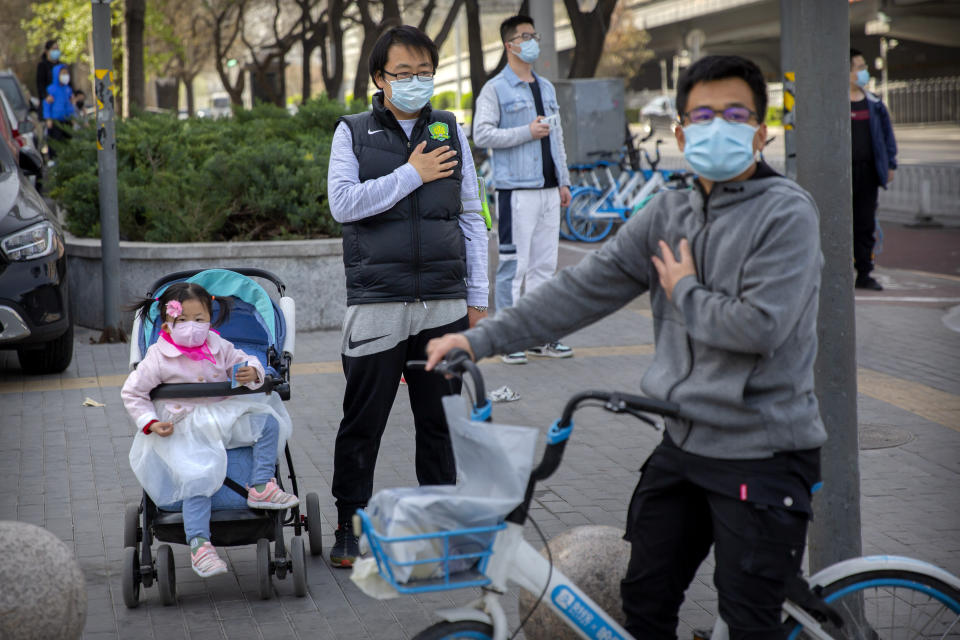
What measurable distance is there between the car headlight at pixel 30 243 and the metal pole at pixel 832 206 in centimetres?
590

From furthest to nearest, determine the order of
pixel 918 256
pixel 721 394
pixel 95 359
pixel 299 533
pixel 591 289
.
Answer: pixel 918 256 < pixel 95 359 < pixel 299 533 < pixel 591 289 < pixel 721 394

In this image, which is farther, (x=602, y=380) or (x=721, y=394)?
(x=602, y=380)

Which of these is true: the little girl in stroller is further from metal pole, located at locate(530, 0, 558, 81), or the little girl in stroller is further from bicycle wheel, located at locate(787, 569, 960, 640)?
metal pole, located at locate(530, 0, 558, 81)

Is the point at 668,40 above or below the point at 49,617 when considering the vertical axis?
above

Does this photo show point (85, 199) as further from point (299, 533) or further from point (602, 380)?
point (299, 533)

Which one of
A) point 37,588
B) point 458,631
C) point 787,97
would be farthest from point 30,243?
point 458,631

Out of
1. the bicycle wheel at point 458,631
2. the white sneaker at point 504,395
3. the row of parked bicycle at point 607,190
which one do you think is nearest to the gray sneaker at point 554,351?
the white sneaker at point 504,395

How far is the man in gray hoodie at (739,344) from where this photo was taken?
2.84m

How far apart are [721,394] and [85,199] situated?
358 inches

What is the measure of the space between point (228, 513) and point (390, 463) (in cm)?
200

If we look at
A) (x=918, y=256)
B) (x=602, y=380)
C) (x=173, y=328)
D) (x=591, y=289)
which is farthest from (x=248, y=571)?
(x=918, y=256)

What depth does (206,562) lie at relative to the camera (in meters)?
4.23

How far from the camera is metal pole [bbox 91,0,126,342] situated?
30.9 feet

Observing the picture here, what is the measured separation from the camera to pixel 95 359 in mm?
9031
